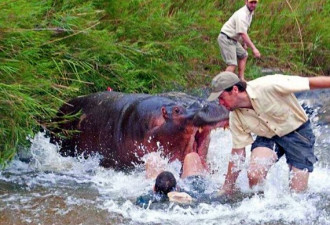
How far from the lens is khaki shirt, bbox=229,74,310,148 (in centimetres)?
500

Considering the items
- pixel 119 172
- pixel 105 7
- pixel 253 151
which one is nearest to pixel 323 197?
pixel 253 151

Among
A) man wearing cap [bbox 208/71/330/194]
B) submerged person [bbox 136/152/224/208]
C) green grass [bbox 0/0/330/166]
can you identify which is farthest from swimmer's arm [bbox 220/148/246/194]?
green grass [bbox 0/0/330/166]

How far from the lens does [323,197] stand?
209 inches

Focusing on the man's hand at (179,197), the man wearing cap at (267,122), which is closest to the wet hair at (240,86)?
the man wearing cap at (267,122)

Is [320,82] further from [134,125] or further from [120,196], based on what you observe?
[134,125]

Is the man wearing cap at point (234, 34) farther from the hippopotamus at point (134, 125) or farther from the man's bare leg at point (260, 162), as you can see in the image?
the man's bare leg at point (260, 162)

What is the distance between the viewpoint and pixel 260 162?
5.23 m

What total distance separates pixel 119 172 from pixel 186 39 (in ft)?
11.9

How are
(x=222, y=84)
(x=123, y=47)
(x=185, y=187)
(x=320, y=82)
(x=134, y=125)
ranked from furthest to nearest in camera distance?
(x=123, y=47) → (x=134, y=125) → (x=185, y=187) → (x=222, y=84) → (x=320, y=82)

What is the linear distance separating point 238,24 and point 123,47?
218cm

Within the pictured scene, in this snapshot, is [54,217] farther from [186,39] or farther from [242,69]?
[242,69]

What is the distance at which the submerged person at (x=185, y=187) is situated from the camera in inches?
204

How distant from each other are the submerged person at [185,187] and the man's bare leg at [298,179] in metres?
0.57

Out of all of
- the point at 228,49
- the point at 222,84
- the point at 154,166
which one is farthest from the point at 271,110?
the point at 228,49
